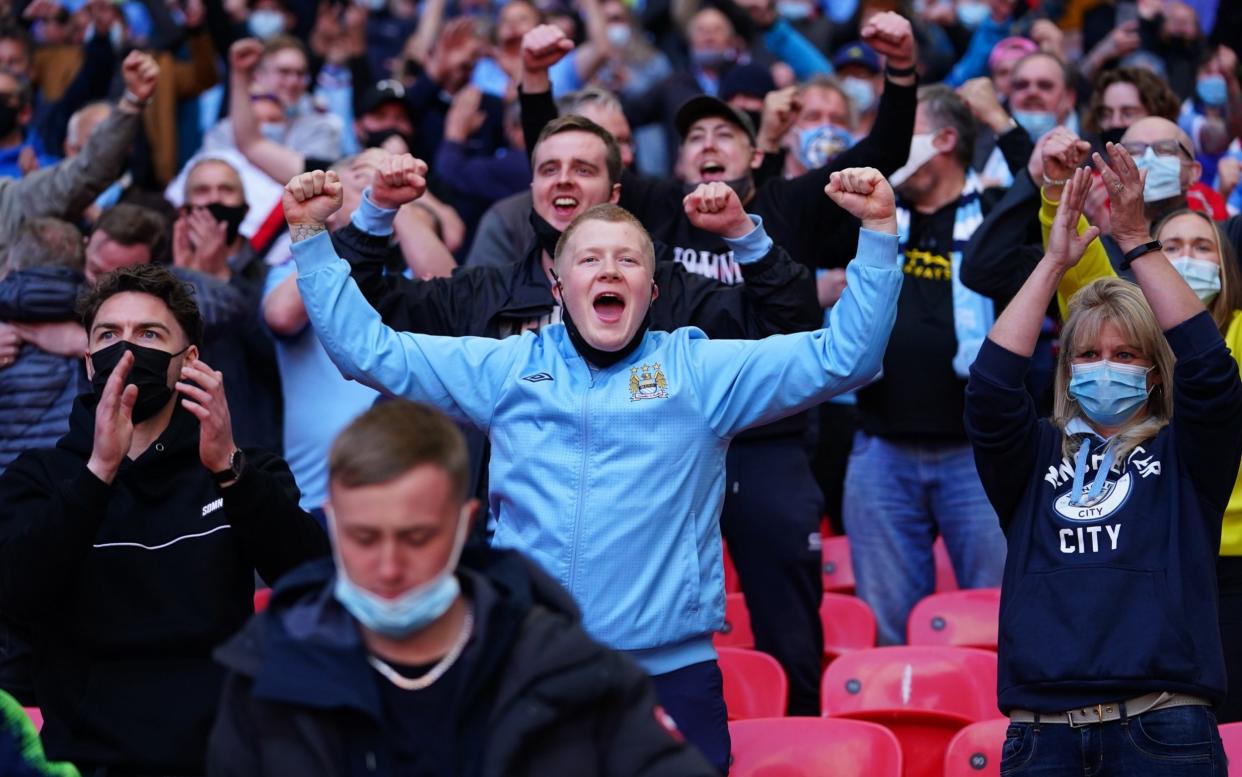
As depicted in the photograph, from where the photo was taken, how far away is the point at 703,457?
13.1 feet

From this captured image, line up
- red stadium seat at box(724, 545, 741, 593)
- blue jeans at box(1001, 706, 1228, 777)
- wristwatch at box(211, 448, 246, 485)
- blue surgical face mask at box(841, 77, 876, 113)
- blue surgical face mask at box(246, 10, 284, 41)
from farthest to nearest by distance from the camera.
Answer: blue surgical face mask at box(246, 10, 284, 41) < blue surgical face mask at box(841, 77, 876, 113) < red stadium seat at box(724, 545, 741, 593) < wristwatch at box(211, 448, 246, 485) < blue jeans at box(1001, 706, 1228, 777)

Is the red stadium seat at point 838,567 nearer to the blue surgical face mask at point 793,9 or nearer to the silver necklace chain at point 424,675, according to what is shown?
the silver necklace chain at point 424,675

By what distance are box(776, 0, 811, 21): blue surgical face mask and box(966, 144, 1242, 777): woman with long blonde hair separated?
25.9 ft

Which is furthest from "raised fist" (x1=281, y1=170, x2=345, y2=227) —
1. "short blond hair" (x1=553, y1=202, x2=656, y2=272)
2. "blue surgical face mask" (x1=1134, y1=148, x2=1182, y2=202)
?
"blue surgical face mask" (x1=1134, y1=148, x2=1182, y2=202)

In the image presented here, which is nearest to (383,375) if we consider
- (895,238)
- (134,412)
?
(134,412)

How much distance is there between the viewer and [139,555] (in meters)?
3.87

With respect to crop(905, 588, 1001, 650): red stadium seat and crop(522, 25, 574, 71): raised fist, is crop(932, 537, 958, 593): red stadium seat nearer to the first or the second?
crop(905, 588, 1001, 650): red stadium seat

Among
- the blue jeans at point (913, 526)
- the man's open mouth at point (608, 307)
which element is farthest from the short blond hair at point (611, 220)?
the blue jeans at point (913, 526)

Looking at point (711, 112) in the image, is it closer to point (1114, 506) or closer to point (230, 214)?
point (230, 214)

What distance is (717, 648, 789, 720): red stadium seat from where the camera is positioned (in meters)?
5.01

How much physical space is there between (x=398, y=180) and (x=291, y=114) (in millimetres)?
5354

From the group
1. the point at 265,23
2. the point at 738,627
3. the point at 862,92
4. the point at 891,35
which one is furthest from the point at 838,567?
the point at 265,23

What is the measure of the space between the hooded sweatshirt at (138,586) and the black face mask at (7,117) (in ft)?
16.3

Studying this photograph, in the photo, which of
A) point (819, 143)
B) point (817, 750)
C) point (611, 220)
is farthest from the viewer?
point (819, 143)
